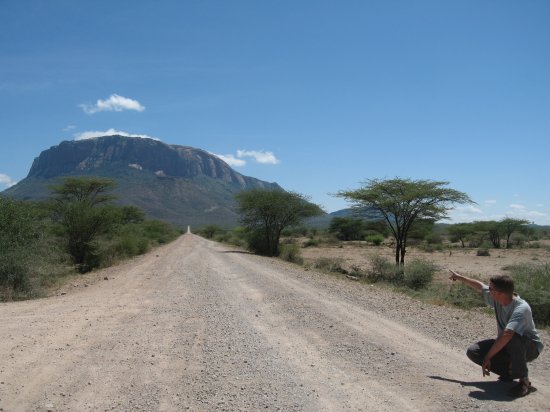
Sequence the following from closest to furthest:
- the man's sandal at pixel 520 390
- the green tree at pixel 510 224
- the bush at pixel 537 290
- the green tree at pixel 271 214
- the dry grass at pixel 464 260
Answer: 1. the man's sandal at pixel 520 390
2. the bush at pixel 537 290
3. the dry grass at pixel 464 260
4. the green tree at pixel 271 214
5. the green tree at pixel 510 224

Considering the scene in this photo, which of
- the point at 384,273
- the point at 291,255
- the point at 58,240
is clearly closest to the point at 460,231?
the point at 291,255

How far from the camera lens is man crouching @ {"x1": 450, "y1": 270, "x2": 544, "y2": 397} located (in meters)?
5.20

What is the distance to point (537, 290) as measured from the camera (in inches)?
465

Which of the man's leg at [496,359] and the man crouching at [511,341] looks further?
the man's leg at [496,359]

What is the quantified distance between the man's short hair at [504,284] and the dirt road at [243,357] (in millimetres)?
1109

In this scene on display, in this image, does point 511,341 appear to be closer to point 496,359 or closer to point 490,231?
point 496,359

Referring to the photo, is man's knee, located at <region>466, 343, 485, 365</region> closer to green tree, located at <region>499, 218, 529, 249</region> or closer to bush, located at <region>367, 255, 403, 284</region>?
bush, located at <region>367, 255, 403, 284</region>

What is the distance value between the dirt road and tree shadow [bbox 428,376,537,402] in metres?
0.02

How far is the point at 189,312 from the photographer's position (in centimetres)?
1009

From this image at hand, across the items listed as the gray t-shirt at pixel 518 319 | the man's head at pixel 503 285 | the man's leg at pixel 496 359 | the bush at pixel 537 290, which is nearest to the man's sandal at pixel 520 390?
the man's leg at pixel 496 359

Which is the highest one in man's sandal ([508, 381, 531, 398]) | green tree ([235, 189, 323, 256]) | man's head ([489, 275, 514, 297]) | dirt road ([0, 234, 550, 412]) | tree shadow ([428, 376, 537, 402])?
green tree ([235, 189, 323, 256])

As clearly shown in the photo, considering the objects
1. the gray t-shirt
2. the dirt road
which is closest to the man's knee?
the dirt road

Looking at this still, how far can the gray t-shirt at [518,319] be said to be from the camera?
206 inches

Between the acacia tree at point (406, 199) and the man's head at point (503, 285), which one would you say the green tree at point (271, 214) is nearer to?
the acacia tree at point (406, 199)
